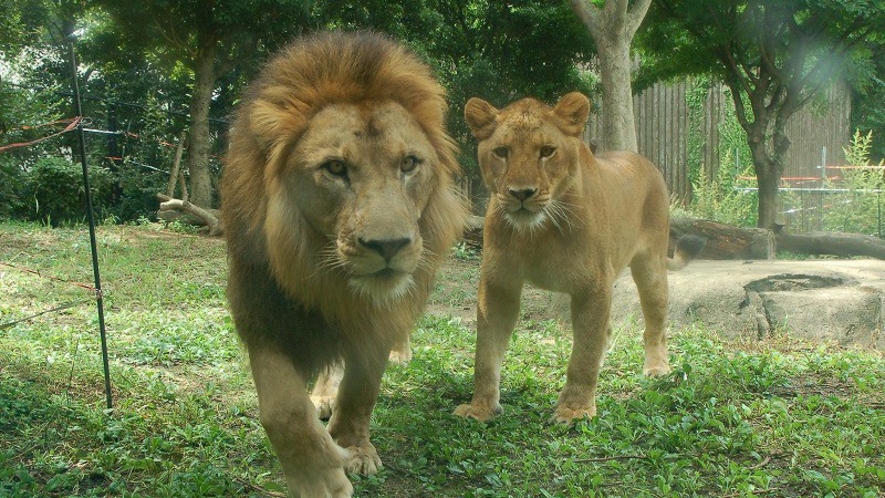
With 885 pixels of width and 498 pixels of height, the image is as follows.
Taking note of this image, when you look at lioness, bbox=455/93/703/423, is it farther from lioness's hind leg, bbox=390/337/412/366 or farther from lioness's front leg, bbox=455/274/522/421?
lioness's hind leg, bbox=390/337/412/366

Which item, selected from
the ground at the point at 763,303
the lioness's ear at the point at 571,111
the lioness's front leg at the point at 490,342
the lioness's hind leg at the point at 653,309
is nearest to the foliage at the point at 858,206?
the ground at the point at 763,303

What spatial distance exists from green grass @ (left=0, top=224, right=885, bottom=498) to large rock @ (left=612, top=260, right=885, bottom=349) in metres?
0.30

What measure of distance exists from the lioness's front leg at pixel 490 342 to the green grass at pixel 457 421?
10 cm

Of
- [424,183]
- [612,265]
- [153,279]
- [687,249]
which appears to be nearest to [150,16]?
[153,279]

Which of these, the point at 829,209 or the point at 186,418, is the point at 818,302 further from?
the point at 829,209

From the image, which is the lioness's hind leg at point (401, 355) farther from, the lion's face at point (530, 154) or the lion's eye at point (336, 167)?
the lion's eye at point (336, 167)

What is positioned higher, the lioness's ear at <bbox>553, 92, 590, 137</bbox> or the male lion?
the lioness's ear at <bbox>553, 92, 590, 137</bbox>

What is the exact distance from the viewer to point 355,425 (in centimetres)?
342

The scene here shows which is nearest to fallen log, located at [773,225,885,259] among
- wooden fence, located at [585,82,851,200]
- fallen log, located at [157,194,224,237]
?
wooden fence, located at [585,82,851,200]

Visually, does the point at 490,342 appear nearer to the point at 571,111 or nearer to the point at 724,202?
the point at 571,111

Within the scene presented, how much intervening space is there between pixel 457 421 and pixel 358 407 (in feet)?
2.30

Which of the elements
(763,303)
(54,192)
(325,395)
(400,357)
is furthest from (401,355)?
(54,192)

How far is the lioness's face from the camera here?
2.63m

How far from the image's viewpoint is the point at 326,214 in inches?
109
